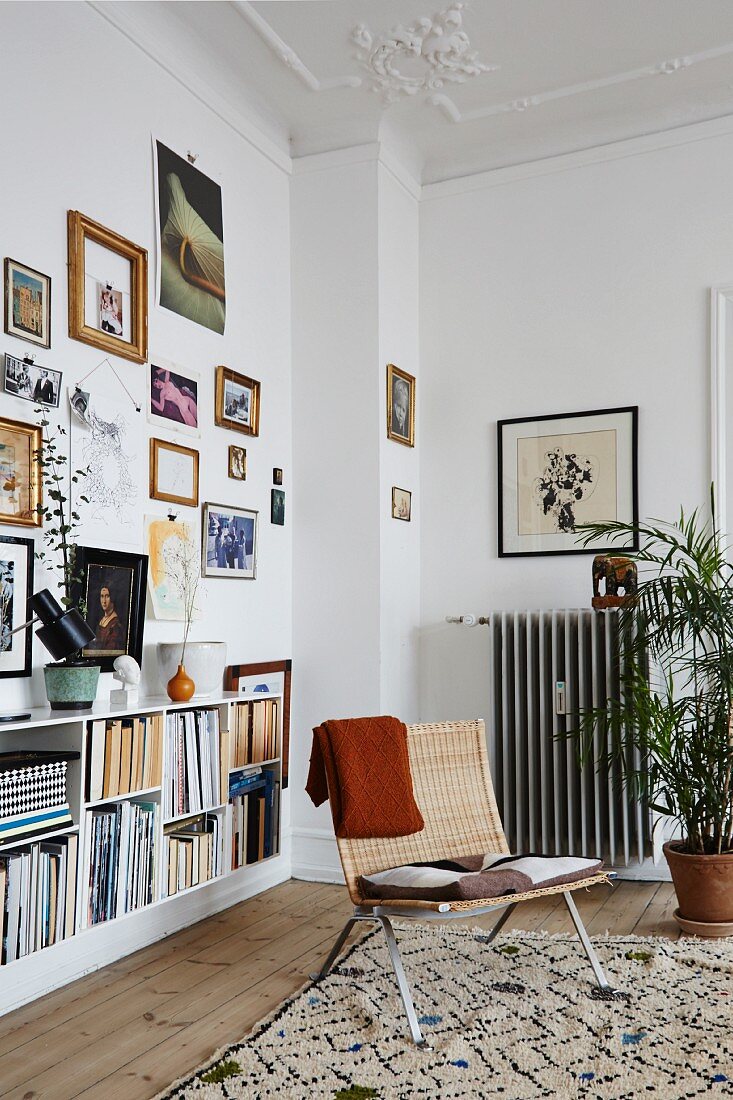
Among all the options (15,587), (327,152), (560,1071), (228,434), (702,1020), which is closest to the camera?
(560,1071)

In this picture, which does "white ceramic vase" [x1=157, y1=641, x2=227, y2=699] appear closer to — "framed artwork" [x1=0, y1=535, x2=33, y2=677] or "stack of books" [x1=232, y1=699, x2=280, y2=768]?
"stack of books" [x1=232, y1=699, x2=280, y2=768]

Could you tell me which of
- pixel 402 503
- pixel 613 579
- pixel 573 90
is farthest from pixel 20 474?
pixel 573 90

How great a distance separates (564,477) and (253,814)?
81.1 inches

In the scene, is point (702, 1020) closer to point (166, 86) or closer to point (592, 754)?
point (592, 754)

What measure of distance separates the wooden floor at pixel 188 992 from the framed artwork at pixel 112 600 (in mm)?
1001

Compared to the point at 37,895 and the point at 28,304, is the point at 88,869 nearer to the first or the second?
the point at 37,895

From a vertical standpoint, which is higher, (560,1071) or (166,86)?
(166,86)

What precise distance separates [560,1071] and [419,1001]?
523 millimetres

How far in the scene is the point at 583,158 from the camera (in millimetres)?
4402

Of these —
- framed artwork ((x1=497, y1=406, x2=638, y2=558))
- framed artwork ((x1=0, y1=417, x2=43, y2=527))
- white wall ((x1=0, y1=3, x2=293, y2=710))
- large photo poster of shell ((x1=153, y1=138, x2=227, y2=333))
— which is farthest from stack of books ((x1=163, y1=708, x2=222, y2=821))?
framed artwork ((x1=497, y1=406, x2=638, y2=558))

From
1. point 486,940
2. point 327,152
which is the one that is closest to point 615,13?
point 327,152

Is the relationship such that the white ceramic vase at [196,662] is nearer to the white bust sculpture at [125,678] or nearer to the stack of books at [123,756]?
the white bust sculpture at [125,678]

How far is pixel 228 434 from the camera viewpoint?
3.93m

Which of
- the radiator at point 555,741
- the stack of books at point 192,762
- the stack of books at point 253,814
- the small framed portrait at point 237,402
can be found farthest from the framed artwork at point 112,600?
the radiator at point 555,741
